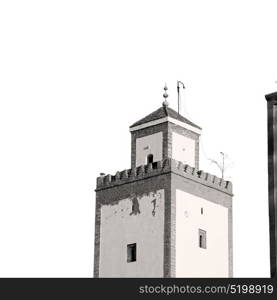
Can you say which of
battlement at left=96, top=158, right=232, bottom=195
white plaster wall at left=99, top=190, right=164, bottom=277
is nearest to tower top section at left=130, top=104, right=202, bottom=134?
battlement at left=96, top=158, right=232, bottom=195

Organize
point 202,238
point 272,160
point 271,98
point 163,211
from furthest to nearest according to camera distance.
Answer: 1. point 202,238
2. point 163,211
3. point 271,98
4. point 272,160

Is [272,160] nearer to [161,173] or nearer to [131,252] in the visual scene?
[161,173]

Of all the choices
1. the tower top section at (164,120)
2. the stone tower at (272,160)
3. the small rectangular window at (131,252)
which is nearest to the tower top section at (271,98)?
the stone tower at (272,160)

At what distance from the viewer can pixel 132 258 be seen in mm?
54656

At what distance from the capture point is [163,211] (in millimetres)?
53750

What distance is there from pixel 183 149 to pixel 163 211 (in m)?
3.48

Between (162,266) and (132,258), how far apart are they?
1.95 m

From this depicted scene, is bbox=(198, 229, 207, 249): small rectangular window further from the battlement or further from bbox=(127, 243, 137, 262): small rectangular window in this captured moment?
bbox=(127, 243, 137, 262): small rectangular window

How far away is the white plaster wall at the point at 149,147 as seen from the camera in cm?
5559

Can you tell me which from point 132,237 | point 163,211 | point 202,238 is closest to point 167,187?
point 163,211

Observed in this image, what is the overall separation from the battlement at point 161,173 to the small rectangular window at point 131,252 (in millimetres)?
2785
